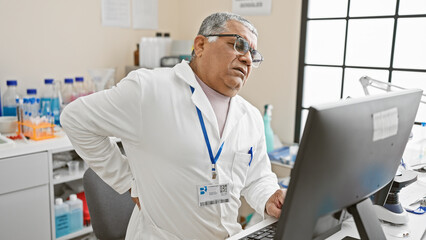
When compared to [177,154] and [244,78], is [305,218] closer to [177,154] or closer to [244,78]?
[177,154]

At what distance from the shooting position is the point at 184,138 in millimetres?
1387

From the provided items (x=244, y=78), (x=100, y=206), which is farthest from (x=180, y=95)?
(x=100, y=206)

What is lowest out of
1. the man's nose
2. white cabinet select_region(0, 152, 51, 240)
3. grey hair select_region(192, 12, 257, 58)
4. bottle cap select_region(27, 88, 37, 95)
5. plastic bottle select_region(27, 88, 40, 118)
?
white cabinet select_region(0, 152, 51, 240)

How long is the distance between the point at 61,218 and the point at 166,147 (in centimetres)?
145

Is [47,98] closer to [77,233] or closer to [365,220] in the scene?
[77,233]

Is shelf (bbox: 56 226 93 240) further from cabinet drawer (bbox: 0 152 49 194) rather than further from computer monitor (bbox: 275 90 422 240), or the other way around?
computer monitor (bbox: 275 90 422 240)

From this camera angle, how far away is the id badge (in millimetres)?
1375

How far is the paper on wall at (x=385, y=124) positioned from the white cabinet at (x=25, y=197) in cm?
195

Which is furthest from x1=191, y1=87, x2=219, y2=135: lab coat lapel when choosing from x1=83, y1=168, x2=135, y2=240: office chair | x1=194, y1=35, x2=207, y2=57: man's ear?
x1=83, y1=168, x2=135, y2=240: office chair

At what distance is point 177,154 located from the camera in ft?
4.53

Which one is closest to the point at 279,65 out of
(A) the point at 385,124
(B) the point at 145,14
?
(B) the point at 145,14

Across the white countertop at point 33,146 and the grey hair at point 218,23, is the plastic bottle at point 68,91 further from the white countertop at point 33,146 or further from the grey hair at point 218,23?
the grey hair at point 218,23

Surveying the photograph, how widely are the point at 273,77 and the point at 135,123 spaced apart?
185 cm

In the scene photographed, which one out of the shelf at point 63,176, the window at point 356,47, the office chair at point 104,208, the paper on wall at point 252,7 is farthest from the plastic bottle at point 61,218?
the paper on wall at point 252,7
